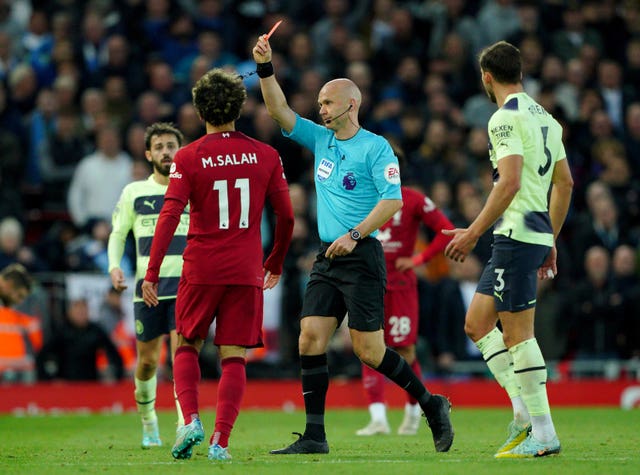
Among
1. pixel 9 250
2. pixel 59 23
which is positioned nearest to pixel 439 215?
pixel 9 250

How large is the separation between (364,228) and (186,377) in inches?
63.3

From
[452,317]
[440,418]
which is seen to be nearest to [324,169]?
[440,418]

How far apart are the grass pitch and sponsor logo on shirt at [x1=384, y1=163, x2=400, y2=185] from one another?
A: 195cm

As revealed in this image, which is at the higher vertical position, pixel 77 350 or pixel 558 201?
pixel 558 201

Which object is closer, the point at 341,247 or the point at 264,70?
the point at 341,247

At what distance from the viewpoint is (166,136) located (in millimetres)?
10820

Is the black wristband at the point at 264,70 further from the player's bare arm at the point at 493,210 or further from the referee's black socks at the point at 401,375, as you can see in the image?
the referee's black socks at the point at 401,375

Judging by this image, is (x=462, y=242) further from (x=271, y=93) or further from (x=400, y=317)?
(x=400, y=317)

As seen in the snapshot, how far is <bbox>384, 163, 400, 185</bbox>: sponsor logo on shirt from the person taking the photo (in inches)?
354

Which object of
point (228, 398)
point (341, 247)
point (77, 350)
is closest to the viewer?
point (228, 398)

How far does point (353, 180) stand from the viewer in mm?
9102

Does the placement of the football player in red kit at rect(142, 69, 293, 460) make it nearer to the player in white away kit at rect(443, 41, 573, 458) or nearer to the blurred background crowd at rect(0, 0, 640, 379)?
the player in white away kit at rect(443, 41, 573, 458)

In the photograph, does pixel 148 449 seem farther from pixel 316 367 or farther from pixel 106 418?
pixel 106 418

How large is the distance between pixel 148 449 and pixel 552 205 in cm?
378
